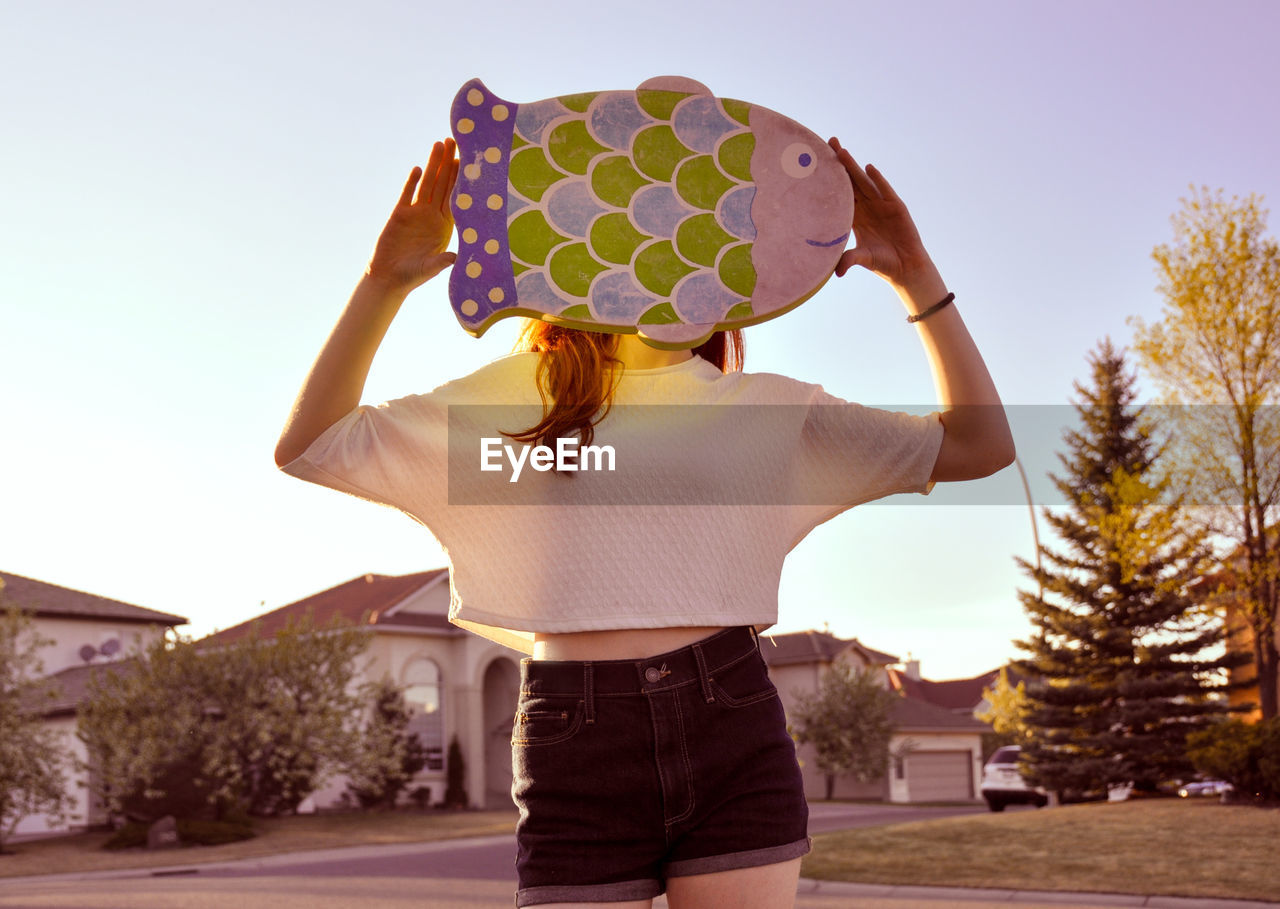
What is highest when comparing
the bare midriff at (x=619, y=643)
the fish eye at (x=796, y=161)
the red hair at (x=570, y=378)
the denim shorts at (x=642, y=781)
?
the fish eye at (x=796, y=161)

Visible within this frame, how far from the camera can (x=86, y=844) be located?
24.3m

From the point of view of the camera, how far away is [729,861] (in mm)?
1874

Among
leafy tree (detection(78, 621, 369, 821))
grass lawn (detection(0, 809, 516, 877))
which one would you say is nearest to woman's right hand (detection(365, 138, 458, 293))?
grass lawn (detection(0, 809, 516, 877))

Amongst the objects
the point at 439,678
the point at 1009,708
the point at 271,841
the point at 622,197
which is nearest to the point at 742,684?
the point at 622,197

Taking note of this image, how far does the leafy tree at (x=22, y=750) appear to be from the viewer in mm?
23219

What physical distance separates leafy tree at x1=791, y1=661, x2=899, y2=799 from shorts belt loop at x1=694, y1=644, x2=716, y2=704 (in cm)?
4008

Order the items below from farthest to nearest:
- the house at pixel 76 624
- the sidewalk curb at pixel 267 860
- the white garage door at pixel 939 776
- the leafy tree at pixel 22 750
A: the white garage door at pixel 939 776 → the house at pixel 76 624 → the leafy tree at pixel 22 750 → the sidewalk curb at pixel 267 860

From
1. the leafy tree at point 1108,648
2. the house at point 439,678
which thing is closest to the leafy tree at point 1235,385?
the leafy tree at point 1108,648

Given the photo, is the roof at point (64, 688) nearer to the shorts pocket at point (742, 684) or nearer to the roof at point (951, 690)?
the shorts pocket at point (742, 684)

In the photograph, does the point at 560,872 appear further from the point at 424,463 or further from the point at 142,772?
the point at 142,772

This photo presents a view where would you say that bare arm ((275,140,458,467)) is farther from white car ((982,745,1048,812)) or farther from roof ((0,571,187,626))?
roof ((0,571,187,626))

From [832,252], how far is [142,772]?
984 inches

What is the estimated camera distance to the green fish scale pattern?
2113 mm

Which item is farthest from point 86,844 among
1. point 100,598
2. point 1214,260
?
point 1214,260
